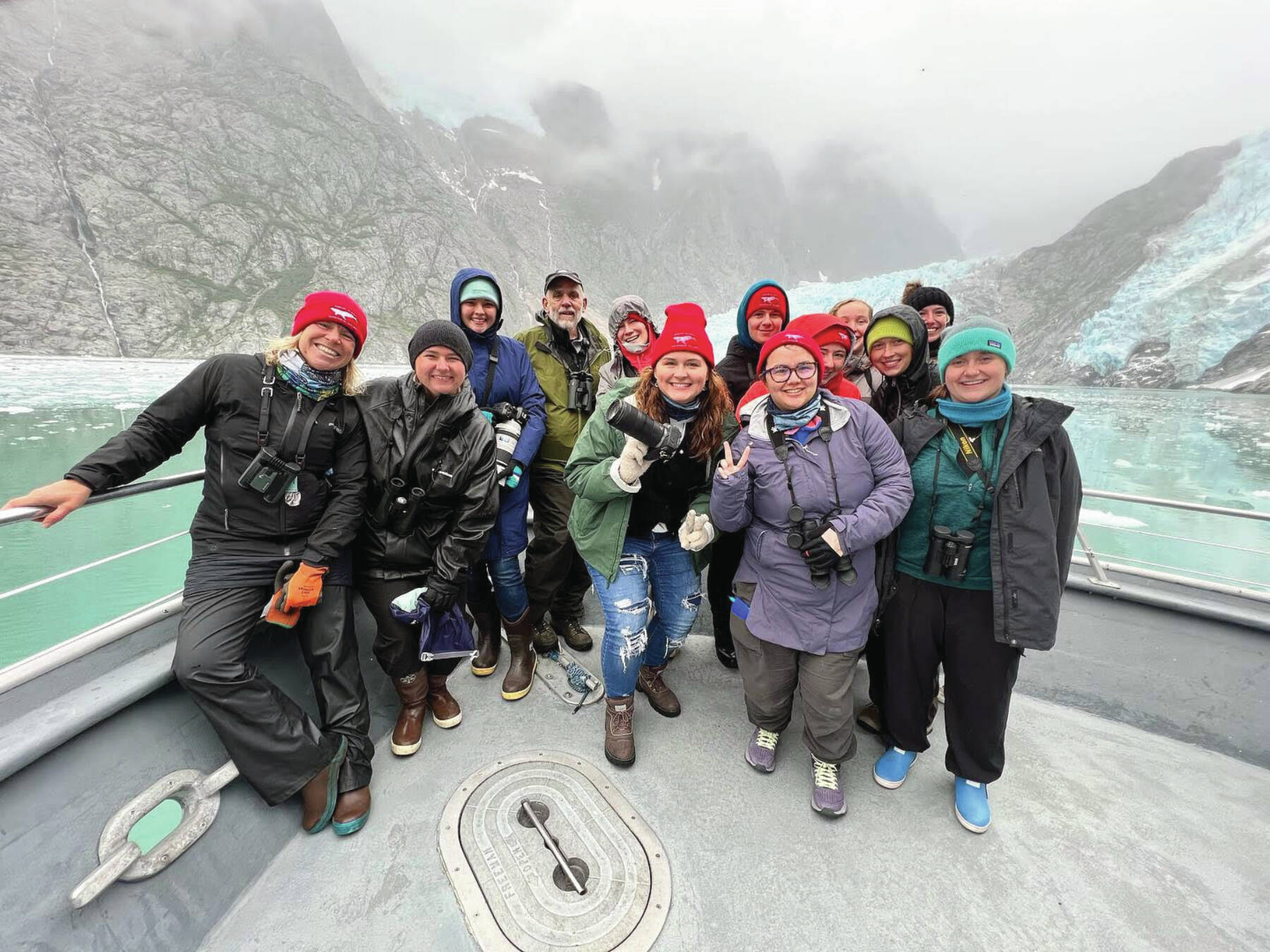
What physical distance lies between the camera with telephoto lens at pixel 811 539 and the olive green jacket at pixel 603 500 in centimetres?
41

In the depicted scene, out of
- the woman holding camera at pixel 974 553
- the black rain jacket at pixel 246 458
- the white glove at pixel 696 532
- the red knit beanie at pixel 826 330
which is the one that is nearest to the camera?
the woman holding camera at pixel 974 553

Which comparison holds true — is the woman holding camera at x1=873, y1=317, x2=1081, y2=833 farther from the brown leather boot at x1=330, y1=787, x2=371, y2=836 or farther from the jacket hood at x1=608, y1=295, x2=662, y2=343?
the brown leather boot at x1=330, y1=787, x2=371, y2=836

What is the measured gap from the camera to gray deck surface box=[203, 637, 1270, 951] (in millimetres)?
1662

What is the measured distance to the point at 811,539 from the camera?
6.10 feet

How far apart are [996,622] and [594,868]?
169 cm

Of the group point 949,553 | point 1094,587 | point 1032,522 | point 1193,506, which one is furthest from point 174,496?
point 1193,506

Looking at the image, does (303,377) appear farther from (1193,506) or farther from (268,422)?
(1193,506)

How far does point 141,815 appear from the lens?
5.34 feet

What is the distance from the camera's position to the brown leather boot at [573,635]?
122 inches

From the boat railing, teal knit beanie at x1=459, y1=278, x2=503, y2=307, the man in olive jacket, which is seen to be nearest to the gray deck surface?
the man in olive jacket

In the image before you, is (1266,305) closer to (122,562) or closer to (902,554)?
(902,554)

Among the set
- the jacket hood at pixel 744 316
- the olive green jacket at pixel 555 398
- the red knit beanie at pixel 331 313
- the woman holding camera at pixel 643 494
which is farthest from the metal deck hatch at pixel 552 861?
the jacket hood at pixel 744 316

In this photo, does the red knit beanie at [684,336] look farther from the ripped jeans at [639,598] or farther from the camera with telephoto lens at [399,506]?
the camera with telephoto lens at [399,506]

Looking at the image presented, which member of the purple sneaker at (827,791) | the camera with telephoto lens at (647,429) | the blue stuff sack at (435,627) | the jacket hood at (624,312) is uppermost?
the jacket hood at (624,312)
